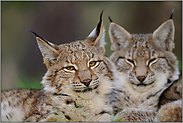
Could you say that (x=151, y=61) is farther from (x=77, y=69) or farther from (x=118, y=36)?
(x=77, y=69)

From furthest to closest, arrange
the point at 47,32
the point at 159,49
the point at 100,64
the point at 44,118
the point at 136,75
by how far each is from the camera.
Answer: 1. the point at 47,32
2. the point at 159,49
3. the point at 136,75
4. the point at 100,64
5. the point at 44,118

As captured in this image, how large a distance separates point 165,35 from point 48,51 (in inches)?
110

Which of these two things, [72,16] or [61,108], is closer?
[61,108]

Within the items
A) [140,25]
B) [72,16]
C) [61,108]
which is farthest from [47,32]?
[61,108]

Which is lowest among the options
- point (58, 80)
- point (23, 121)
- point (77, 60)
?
point (23, 121)

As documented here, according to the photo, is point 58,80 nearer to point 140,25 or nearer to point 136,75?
point 136,75

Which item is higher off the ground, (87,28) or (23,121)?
(87,28)

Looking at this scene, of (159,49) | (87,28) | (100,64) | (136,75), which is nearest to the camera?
(100,64)

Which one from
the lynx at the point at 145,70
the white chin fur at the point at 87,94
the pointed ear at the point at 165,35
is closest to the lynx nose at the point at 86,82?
the white chin fur at the point at 87,94

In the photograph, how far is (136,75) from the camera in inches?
221

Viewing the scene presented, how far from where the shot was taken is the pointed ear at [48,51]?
Result: 15.5 feet

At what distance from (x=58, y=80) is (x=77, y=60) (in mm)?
494

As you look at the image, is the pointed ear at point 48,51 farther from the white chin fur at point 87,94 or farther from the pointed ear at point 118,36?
the pointed ear at point 118,36

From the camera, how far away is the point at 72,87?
4570mm
